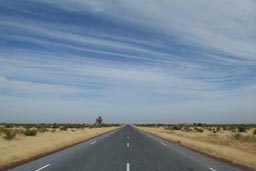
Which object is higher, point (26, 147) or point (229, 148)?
point (26, 147)

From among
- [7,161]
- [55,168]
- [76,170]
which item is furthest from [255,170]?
[7,161]

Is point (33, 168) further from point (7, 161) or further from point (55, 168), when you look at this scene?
point (7, 161)

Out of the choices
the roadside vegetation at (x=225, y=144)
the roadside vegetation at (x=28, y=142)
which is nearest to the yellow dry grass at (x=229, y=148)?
the roadside vegetation at (x=225, y=144)

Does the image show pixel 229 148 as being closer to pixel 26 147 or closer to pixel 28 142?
pixel 26 147

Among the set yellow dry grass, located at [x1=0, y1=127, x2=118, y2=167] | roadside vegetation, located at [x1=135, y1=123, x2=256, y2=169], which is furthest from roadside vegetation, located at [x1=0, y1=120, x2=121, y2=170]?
roadside vegetation, located at [x1=135, y1=123, x2=256, y2=169]

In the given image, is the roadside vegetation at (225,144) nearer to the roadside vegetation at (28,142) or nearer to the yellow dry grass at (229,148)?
the yellow dry grass at (229,148)

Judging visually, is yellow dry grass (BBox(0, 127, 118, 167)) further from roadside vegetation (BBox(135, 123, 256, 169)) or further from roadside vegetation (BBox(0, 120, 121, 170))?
roadside vegetation (BBox(135, 123, 256, 169))

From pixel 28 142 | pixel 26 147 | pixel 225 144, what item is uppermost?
pixel 28 142

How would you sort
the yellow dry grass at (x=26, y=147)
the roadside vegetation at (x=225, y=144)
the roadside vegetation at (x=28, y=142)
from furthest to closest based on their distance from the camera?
the roadside vegetation at (x=225, y=144), the roadside vegetation at (x=28, y=142), the yellow dry grass at (x=26, y=147)

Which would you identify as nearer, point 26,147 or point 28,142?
point 26,147

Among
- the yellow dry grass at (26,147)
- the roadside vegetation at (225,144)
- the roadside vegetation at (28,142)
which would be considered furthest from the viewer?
the roadside vegetation at (225,144)

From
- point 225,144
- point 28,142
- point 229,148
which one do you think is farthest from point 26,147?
point 225,144

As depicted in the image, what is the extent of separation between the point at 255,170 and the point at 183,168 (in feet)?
9.89

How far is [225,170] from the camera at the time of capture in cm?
1219
